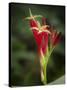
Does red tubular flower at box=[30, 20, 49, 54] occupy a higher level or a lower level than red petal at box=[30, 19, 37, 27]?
lower

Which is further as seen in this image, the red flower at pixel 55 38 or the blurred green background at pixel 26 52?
the red flower at pixel 55 38

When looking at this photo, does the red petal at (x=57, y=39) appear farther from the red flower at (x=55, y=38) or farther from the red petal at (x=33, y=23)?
the red petal at (x=33, y=23)

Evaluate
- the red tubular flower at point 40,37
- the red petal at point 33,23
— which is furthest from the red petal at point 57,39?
the red petal at point 33,23

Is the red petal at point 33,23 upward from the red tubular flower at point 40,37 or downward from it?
upward

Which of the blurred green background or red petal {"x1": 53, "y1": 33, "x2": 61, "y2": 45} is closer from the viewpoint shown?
the blurred green background


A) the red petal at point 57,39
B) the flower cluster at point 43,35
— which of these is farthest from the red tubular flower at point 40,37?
the red petal at point 57,39

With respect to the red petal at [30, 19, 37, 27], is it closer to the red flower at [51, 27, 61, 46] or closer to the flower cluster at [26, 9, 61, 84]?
the flower cluster at [26, 9, 61, 84]

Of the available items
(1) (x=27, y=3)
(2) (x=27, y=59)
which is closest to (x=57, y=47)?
(2) (x=27, y=59)

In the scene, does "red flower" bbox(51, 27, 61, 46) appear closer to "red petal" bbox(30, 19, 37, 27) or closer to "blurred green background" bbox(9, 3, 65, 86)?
"blurred green background" bbox(9, 3, 65, 86)

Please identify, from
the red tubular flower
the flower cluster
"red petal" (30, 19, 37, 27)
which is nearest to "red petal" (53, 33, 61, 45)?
the flower cluster

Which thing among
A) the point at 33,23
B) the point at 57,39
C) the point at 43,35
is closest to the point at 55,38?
the point at 57,39
